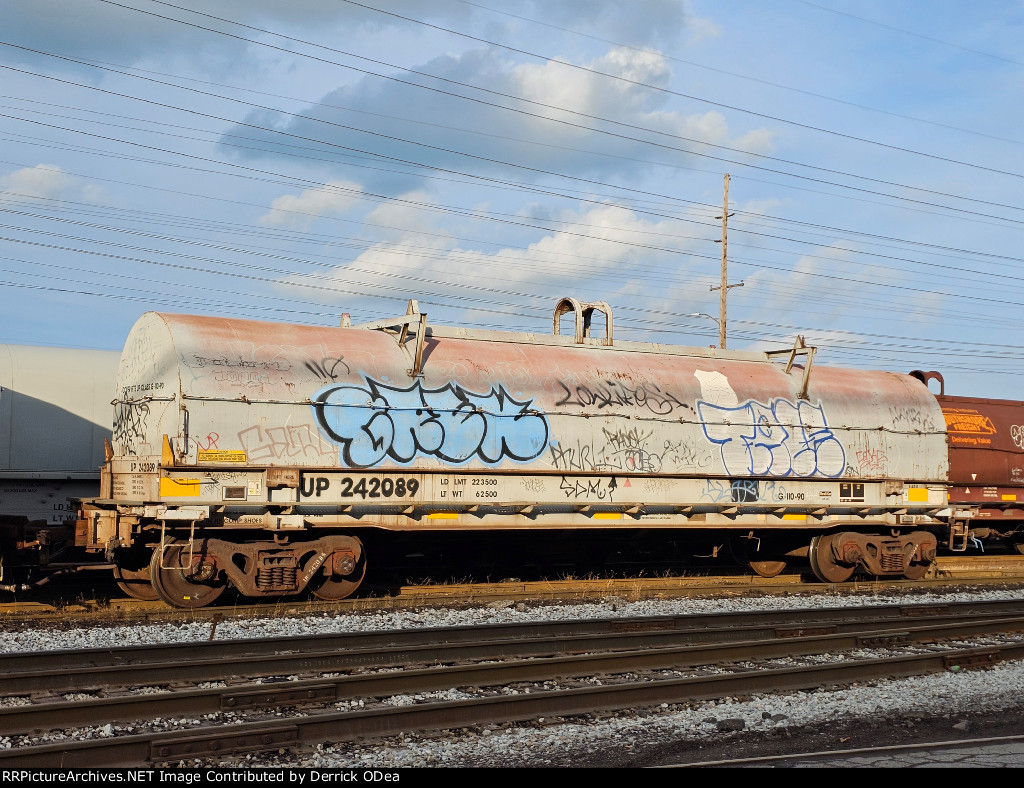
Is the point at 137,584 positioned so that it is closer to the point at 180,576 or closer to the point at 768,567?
the point at 180,576

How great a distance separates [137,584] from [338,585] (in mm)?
2727

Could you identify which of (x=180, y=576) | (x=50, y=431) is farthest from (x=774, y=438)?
(x=50, y=431)

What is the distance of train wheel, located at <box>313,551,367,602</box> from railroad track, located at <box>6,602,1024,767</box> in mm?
3025

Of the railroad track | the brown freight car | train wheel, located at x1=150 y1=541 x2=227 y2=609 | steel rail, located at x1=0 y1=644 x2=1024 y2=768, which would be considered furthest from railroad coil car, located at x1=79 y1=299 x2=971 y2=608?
steel rail, located at x1=0 y1=644 x2=1024 y2=768

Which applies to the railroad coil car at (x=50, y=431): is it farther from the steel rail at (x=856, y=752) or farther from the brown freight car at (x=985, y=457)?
the brown freight car at (x=985, y=457)

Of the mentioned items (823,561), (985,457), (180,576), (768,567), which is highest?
(985,457)

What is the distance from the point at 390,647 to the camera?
934cm

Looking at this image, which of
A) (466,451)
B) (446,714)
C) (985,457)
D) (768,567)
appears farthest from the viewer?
(985,457)

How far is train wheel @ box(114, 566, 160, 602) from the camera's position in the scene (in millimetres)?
13094

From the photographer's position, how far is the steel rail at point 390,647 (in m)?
8.27

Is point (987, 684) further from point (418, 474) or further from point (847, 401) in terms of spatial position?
point (847, 401)

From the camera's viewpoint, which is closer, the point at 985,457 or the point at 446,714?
the point at 446,714

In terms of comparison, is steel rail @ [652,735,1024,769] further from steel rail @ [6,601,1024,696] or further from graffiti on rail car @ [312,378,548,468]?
graffiti on rail car @ [312,378,548,468]

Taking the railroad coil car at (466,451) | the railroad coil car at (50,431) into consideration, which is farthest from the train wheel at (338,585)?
the railroad coil car at (50,431)
